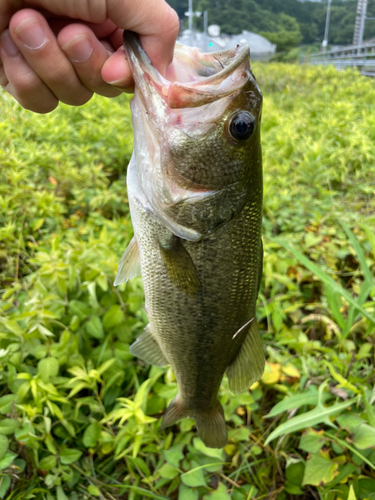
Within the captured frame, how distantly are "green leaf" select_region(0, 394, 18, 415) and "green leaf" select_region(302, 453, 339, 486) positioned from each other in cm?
144

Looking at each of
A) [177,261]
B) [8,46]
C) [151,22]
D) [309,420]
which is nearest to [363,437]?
[309,420]

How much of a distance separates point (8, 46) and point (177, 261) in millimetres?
1056

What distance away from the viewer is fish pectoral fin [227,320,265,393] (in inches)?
51.9

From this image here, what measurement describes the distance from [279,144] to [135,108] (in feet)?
12.1

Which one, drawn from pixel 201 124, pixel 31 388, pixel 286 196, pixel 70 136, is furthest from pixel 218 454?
pixel 70 136

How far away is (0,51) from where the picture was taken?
1282 mm

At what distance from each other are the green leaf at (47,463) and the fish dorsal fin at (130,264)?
41.1 inches

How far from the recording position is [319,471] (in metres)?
1.56

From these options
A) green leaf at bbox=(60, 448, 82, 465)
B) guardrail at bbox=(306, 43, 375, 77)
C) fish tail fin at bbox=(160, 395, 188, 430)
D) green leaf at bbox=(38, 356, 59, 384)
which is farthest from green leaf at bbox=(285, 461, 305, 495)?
guardrail at bbox=(306, 43, 375, 77)

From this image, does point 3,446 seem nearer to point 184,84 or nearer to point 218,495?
point 218,495

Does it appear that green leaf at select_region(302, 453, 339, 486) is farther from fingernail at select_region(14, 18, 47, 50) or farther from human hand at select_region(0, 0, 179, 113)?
fingernail at select_region(14, 18, 47, 50)

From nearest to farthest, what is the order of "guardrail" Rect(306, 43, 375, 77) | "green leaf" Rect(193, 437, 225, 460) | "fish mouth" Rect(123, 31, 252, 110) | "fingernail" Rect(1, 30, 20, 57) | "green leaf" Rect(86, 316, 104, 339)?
"fish mouth" Rect(123, 31, 252, 110) < "fingernail" Rect(1, 30, 20, 57) < "green leaf" Rect(193, 437, 225, 460) < "green leaf" Rect(86, 316, 104, 339) < "guardrail" Rect(306, 43, 375, 77)

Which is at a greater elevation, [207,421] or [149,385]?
[207,421]

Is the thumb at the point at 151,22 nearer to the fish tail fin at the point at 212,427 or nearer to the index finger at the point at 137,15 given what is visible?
the index finger at the point at 137,15
